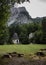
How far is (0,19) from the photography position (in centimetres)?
1178

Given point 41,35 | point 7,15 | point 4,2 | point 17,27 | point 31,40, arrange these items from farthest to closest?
point 17,27, point 31,40, point 41,35, point 7,15, point 4,2

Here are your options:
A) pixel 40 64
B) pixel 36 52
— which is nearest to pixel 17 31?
pixel 36 52

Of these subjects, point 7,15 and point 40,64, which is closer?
point 40,64

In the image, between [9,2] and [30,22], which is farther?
[30,22]

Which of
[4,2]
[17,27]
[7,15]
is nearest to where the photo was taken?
[4,2]

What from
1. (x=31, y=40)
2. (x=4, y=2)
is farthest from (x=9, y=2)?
(x=31, y=40)

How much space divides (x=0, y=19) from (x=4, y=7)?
2.37ft

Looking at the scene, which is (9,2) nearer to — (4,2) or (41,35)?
(4,2)

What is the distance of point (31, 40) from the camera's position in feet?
74.9

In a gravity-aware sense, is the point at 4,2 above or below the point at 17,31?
above

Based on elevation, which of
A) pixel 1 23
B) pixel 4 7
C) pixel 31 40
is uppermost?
pixel 4 7

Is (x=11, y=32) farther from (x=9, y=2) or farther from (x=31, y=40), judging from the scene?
(x=9, y=2)

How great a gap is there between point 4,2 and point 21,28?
60.4ft

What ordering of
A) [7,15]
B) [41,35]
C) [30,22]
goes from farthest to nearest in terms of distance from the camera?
[30,22]
[41,35]
[7,15]
